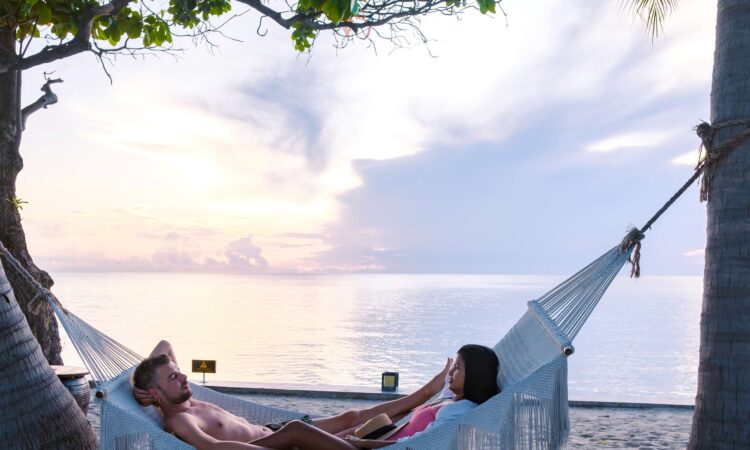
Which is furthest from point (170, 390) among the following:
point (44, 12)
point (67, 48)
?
point (44, 12)

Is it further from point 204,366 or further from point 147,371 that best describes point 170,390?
point 204,366

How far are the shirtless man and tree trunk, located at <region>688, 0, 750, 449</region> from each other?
88 cm

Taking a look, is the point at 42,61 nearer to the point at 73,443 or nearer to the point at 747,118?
the point at 73,443

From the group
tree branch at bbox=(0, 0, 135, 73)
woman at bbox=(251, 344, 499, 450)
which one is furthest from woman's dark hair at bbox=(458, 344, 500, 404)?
tree branch at bbox=(0, 0, 135, 73)

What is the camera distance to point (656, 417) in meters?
4.30

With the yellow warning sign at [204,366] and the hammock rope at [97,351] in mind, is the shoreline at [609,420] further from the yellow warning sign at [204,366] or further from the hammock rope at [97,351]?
Result: the hammock rope at [97,351]

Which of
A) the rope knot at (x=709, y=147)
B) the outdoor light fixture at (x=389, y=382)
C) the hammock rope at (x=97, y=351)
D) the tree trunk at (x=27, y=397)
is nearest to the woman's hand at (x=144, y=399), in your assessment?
the hammock rope at (x=97, y=351)

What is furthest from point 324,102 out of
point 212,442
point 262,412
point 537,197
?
point 537,197

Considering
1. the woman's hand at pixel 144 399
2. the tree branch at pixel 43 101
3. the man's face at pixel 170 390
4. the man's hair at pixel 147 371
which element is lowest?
the woman's hand at pixel 144 399

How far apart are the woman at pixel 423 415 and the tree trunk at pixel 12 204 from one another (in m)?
2.28

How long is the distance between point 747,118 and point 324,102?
6930 mm

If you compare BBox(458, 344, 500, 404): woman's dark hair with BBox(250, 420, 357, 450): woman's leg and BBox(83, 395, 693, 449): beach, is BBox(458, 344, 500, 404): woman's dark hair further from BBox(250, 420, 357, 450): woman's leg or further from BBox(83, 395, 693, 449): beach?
BBox(83, 395, 693, 449): beach

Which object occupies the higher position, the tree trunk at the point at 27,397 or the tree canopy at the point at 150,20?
the tree canopy at the point at 150,20

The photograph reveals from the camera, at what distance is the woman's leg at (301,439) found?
2307 millimetres
